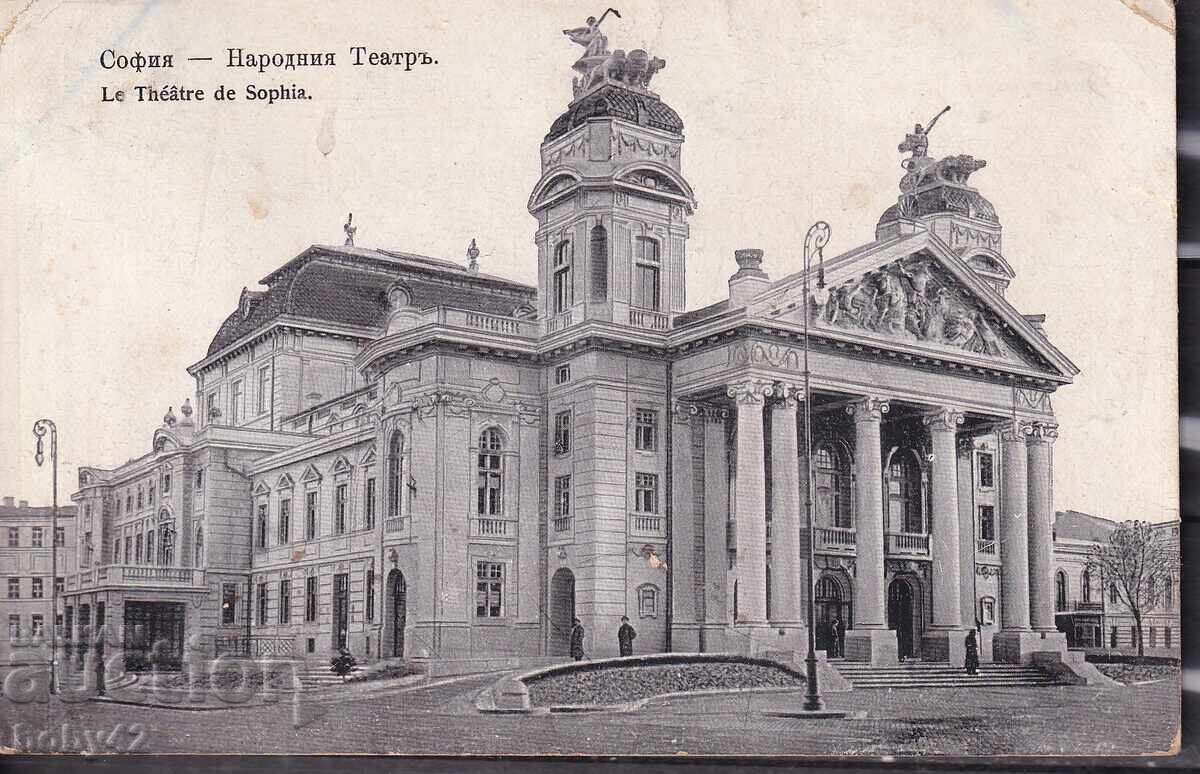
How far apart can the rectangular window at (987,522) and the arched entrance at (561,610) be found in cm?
391

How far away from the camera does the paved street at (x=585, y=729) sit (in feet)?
40.5

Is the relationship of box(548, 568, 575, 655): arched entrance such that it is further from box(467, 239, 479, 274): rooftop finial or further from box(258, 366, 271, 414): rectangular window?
box(258, 366, 271, 414): rectangular window

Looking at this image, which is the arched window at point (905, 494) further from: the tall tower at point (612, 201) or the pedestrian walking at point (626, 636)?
the pedestrian walking at point (626, 636)

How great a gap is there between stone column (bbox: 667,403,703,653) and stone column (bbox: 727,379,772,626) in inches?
16.7

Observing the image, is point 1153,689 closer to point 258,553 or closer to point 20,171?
point 258,553

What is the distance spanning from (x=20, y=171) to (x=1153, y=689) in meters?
9.08

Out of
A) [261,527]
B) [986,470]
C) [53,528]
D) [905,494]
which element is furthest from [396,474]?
[986,470]

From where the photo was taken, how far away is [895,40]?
1259cm

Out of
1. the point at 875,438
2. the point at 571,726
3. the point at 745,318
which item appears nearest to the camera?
the point at 571,726

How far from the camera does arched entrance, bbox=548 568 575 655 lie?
13.3 meters

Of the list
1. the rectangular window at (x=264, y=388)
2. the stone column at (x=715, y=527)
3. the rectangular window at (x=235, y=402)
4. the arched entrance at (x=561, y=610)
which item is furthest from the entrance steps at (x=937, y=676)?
the rectangular window at (x=235, y=402)

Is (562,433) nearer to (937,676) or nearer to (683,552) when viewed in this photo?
(683,552)

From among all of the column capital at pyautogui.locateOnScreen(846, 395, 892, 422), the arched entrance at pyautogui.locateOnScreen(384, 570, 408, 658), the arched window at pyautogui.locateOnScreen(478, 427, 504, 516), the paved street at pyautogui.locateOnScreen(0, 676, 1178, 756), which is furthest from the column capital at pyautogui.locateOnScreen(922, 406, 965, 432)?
the arched entrance at pyautogui.locateOnScreen(384, 570, 408, 658)

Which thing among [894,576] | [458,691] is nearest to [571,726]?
[458,691]
